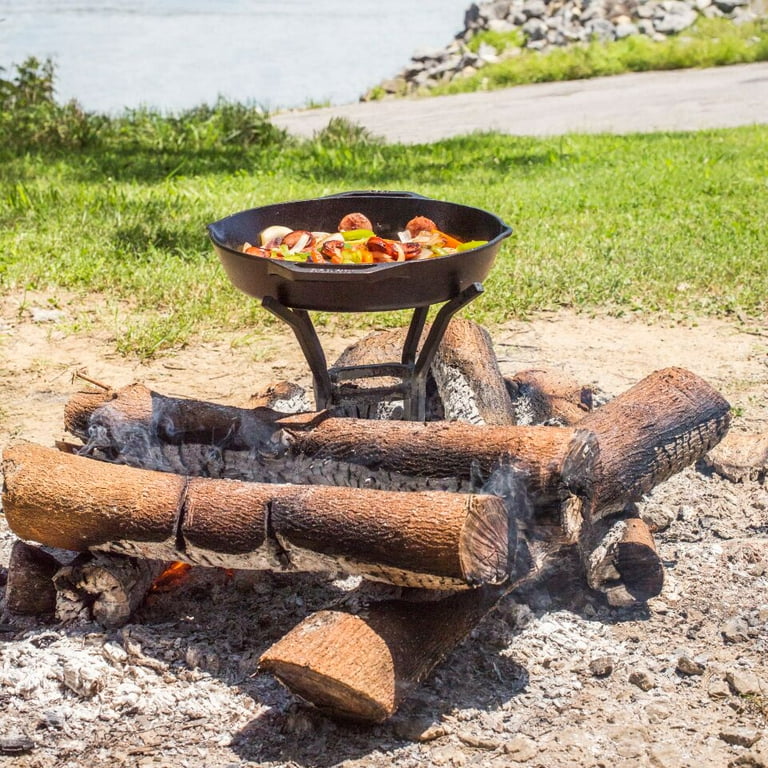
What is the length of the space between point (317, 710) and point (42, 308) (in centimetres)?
344

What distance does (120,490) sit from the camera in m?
2.40

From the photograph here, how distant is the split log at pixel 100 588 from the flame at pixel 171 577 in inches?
5.4

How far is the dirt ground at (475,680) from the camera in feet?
6.87

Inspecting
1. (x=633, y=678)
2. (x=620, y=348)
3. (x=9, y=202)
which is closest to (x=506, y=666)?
(x=633, y=678)

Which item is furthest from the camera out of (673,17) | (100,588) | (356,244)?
(673,17)

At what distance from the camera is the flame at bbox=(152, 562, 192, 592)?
2695 mm

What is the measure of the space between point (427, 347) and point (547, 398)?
20.7 inches

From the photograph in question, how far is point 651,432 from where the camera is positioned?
2754 mm

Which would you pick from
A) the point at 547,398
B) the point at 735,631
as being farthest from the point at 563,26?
the point at 735,631

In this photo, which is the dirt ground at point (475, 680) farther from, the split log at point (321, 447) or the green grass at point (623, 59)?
the green grass at point (623, 59)

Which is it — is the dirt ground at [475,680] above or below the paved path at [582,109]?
above

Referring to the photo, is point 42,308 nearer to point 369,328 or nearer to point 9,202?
point 369,328

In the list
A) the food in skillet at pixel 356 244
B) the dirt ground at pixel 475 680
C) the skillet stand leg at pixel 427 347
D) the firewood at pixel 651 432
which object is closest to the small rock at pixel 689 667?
the dirt ground at pixel 475 680

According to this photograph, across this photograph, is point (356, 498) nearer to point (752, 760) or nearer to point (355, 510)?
point (355, 510)
